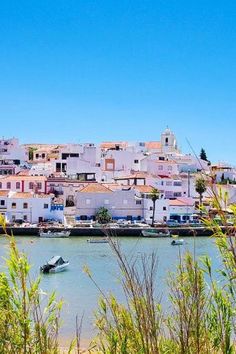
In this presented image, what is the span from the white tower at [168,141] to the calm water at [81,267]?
34485 millimetres

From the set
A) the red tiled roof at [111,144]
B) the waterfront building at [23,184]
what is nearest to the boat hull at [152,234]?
the waterfront building at [23,184]

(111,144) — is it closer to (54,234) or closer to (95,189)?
(95,189)

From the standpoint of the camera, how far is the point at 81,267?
23.1m

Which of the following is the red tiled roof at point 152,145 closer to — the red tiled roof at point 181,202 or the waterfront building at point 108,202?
the red tiled roof at point 181,202

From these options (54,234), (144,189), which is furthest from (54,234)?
(144,189)

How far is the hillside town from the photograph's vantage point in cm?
4159

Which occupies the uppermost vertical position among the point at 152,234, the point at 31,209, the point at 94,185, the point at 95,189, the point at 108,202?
the point at 94,185

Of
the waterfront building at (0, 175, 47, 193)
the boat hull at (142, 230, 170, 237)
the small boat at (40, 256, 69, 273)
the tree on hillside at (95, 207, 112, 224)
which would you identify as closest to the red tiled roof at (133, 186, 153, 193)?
the tree on hillside at (95, 207, 112, 224)

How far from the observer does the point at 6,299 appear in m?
4.38

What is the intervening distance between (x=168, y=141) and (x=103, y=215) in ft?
98.0

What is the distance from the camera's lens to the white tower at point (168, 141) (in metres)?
69.4

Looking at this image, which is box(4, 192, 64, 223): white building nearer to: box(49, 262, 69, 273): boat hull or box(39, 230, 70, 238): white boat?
box(39, 230, 70, 238): white boat

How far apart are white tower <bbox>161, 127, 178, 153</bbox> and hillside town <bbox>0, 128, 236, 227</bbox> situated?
7.66 meters

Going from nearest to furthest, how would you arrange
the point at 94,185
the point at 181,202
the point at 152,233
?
1. the point at 152,233
2. the point at 94,185
3. the point at 181,202
